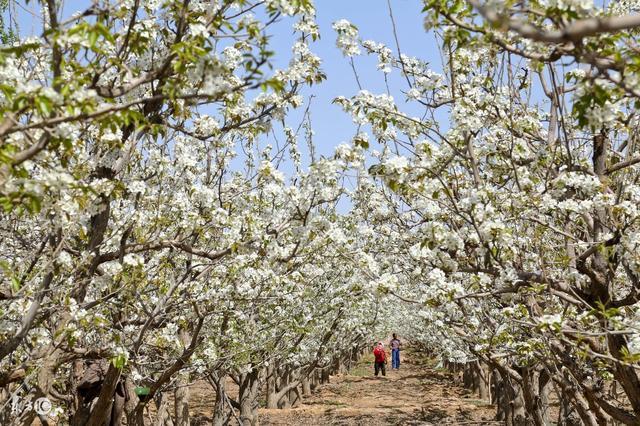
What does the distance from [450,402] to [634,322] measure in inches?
781

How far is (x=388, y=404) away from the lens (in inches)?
931

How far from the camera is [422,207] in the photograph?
625 cm

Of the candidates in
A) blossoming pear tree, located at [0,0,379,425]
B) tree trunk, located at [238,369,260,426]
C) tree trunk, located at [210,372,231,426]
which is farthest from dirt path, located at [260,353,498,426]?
blossoming pear tree, located at [0,0,379,425]

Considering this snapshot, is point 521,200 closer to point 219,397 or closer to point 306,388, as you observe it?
point 219,397

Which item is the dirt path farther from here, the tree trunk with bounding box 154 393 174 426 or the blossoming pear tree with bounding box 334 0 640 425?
the blossoming pear tree with bounding box 334 0 640 425

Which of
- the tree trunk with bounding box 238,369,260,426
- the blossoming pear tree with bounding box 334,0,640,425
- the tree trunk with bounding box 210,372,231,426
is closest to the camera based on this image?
the blossoming pear tree with bounding box 334,0,640,425

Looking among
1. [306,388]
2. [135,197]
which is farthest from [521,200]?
[306,388]

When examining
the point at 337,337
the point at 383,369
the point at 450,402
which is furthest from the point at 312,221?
the point at 383,369

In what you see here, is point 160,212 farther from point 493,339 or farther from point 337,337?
point 337,337

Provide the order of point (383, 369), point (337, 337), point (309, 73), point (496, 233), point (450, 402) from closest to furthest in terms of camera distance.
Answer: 1. point (496, 233)
2. point (309, 73)
3. point (337, 337)
4. point (450, 402)
5. point (383, 369)

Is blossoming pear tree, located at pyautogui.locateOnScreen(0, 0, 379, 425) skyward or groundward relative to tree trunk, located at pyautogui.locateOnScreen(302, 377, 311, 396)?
skyward

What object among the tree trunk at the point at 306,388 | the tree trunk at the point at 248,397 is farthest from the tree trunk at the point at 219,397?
the tree trunk at the point at 306,388

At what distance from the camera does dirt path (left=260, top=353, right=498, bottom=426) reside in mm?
19188

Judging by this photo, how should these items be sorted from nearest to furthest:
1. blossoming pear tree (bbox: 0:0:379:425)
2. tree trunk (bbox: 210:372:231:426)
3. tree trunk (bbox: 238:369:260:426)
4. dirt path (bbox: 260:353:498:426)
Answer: blossoming pear tree (bbox: 0:0:379:425) < tree trunk (bbox: 210:372:231:426) < tree trunk (bbox: 238:369:260:426) < dirt path (bbox: 260:353:498:426)
